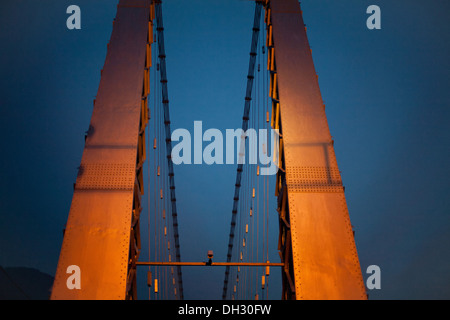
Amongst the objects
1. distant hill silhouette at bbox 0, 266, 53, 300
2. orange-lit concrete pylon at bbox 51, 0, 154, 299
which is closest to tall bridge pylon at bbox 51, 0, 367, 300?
orange-lit concrete pylon at bbox 51, 0, 154, 299

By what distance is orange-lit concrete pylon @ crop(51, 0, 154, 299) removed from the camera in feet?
15.5

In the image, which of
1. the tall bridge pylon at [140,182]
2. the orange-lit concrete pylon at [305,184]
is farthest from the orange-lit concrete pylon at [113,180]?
the orange-lit concrete pylon at [305,184]

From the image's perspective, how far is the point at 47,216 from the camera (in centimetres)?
2962

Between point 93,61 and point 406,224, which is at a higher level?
point 93,61

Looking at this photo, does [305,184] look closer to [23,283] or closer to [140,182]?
[140,182]

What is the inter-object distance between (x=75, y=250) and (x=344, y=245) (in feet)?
9.12

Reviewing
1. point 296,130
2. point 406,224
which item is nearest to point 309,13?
point 406,224

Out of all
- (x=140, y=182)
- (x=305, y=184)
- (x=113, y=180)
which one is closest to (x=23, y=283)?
(x=140, y=182)

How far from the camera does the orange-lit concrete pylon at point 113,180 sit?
4715mm

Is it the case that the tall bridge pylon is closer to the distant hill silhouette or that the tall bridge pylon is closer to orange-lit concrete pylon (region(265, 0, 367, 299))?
orange-lit concrete pylon (region(265, 0, 367, 299))

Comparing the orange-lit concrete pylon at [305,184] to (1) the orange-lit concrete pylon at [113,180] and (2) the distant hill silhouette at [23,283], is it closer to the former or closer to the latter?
(1) the orange-lit concrete pylon at [113,180]

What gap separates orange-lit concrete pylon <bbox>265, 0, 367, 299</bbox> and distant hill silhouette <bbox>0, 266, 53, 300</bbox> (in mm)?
15865
